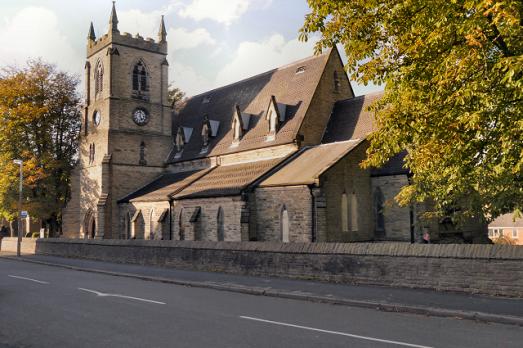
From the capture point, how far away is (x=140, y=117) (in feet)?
132

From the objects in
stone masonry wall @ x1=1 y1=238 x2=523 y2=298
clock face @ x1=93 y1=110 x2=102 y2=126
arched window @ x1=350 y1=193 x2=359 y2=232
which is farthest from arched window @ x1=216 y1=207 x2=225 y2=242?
clock face @ x1=93 y1=110 x2=102 y2=126

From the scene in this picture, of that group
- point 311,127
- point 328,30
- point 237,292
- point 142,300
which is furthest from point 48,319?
point 311,127

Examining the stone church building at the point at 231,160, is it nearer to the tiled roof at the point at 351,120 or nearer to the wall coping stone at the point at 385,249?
the tiled roof at the point at 351,120

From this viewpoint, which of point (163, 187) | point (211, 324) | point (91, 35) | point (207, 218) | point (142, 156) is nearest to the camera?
point (211, 324)

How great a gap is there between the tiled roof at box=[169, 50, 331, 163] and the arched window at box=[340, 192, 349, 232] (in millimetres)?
5538

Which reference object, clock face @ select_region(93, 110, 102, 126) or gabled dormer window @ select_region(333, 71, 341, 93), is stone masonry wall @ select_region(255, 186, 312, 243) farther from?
clock face @ select_region(93, 110, 102, 126)

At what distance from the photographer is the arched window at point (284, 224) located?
2559 cm

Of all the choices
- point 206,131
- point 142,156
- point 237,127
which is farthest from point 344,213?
point 142,156

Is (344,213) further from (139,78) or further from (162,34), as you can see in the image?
(162,34)

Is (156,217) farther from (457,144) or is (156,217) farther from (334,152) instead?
(457,144)

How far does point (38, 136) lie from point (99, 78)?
25.3 ft

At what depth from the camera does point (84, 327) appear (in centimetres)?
896

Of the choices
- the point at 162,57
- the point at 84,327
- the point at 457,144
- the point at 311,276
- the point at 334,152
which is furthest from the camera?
the point at 162,57

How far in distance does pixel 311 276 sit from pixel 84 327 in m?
8.98
